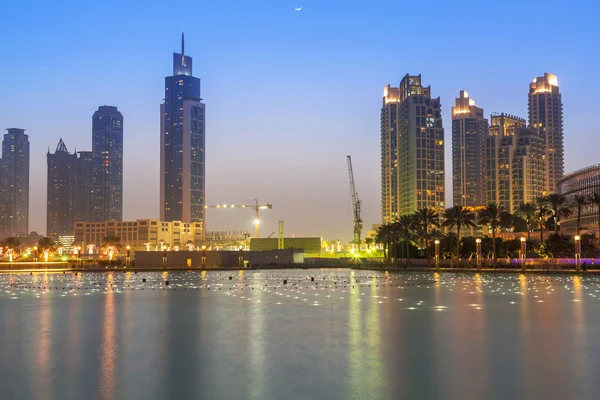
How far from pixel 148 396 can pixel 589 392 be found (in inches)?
401

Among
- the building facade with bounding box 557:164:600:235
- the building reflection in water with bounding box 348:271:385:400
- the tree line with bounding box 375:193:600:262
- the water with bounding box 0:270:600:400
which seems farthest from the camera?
the building facade with bounding box 557:164:600:235

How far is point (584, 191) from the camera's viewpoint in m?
171

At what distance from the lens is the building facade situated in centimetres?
15230

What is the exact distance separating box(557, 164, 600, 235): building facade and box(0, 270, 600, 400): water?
12740cm

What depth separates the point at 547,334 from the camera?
948 inches

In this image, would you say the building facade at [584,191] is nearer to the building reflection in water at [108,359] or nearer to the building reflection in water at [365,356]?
the building reflection in water at [365,356]

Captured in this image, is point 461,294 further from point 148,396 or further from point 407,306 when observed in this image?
point 148,396

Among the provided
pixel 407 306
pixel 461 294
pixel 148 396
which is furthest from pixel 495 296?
pixel 148 396

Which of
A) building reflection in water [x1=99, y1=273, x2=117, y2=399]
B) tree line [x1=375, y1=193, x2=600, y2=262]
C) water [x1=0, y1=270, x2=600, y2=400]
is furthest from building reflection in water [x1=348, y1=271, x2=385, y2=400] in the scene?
tree line [x1=375, y1=193, x2=600, y2=262]

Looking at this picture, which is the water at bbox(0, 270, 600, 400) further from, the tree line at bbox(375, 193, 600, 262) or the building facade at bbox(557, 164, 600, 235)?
the building facade at bbox(557, 164, 600, 235)

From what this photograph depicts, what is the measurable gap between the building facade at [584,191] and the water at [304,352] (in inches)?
5016

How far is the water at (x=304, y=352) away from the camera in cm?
1507

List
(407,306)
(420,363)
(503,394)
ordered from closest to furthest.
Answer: (503,394)
(420,363)
(407,306)

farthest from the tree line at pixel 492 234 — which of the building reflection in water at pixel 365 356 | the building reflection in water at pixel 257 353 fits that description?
the building reflection in water at pixel 257 353
